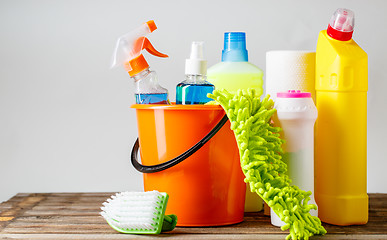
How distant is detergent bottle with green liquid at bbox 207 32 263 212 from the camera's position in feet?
3.67

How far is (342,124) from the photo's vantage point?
1.02m

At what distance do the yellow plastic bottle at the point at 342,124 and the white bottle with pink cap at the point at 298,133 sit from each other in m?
0.04

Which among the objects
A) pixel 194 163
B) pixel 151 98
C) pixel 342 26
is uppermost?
pixel 342 26

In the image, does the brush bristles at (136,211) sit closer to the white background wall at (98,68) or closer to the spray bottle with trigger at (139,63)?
the spray bottle with trigger at (139,63)

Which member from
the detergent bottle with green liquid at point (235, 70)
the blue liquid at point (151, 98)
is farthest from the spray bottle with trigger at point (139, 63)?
the detergent bottle with green liquid at point (235, 70)

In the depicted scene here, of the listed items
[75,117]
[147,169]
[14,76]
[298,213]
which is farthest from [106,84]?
[298,213]

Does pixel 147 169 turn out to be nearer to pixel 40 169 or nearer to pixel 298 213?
pixel 298 213

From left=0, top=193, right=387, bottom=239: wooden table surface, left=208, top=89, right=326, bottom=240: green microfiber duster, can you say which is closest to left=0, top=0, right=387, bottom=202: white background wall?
left=0, top=193, right=387, bottom=239: wooden table surface

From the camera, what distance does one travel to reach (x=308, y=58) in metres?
1.08

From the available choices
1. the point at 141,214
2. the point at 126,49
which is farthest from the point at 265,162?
the point at 126,49

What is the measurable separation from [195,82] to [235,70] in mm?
102

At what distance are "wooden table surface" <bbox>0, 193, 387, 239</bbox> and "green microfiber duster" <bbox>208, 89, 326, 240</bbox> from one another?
0.06 metres

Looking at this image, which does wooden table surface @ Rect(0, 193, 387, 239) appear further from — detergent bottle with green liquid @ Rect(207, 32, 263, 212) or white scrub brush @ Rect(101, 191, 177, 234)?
detergent bottle with green liquid @ Rect(207, 32, 263, 212)

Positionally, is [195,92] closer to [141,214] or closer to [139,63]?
[139,63]
